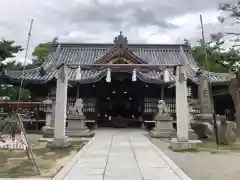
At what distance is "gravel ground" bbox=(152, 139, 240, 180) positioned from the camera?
6.58 meters

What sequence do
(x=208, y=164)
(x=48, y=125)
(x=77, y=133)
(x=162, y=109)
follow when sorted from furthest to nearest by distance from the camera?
(x=48, y=125) < (x=162, y=109) < (x=77, y=133) < (x=208, y=164)

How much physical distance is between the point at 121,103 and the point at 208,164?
15824mm

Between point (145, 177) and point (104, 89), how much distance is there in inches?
674

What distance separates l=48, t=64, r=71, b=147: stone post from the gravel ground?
421cm

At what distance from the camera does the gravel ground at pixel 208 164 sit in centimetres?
658

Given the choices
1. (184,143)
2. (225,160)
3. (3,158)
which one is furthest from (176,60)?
(3,158)

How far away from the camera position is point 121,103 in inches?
931

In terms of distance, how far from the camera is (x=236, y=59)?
16.9 meters

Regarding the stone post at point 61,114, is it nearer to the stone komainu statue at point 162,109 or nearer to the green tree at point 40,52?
the stone komainu statue at point 162,109

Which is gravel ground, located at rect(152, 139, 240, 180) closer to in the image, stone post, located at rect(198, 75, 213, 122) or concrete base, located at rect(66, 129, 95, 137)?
concrete base, located at rect(66, 129, 95, 137)

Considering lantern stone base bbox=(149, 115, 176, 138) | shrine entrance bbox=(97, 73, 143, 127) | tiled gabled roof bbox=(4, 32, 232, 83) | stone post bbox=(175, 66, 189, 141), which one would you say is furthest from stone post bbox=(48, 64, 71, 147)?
shrine entrance bbox=(97, 73, 143, 127)

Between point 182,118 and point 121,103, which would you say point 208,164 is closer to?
point 182,118

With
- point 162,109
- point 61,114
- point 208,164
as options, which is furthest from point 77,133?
point 208,164

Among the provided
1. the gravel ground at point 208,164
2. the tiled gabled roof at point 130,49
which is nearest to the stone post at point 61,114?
the gravel ground at point 208,164
